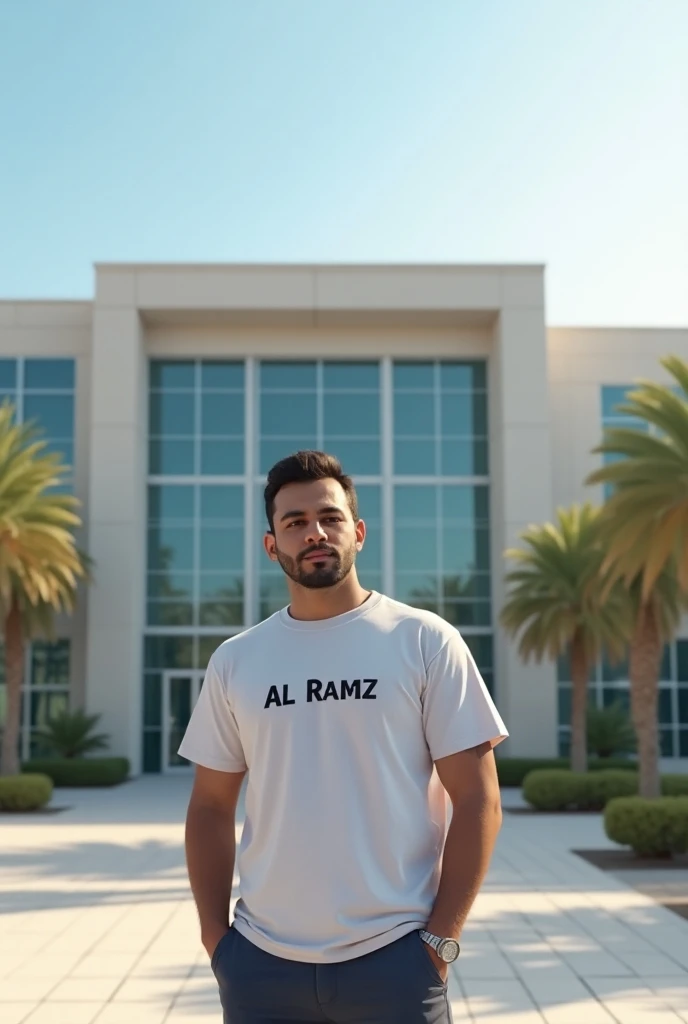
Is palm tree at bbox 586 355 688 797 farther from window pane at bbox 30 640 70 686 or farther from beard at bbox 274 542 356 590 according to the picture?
window pane at bbox 30 640 70 686

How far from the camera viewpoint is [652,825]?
14203 millimetres

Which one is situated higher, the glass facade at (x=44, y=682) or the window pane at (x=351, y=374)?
the window pane at (x=351, y=374)

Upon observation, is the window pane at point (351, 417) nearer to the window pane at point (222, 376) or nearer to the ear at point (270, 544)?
the window pane at point (222, 376)

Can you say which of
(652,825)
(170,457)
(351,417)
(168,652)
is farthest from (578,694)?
(170,457)

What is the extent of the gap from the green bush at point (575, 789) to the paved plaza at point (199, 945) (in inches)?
242

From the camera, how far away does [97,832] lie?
18.3 meters

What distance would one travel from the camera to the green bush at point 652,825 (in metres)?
14.2

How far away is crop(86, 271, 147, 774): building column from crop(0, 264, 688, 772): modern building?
0.20 feet

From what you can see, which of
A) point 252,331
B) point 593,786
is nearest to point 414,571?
point 252,331

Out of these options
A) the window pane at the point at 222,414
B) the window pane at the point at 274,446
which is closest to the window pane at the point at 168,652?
the window pane at the point at 274,446

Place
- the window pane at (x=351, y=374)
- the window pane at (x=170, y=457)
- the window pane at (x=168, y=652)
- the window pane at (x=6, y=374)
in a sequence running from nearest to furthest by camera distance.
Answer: the window pane at (x=168, y=652) → the window pane at (x=6, y=374) → the window pane at (x=170, y=457) → the window pane at (x=351, y=374)

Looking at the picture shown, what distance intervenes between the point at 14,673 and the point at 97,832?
7.75 meters

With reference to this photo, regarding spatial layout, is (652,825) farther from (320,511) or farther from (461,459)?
(461,459)

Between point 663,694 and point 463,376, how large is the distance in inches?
428
